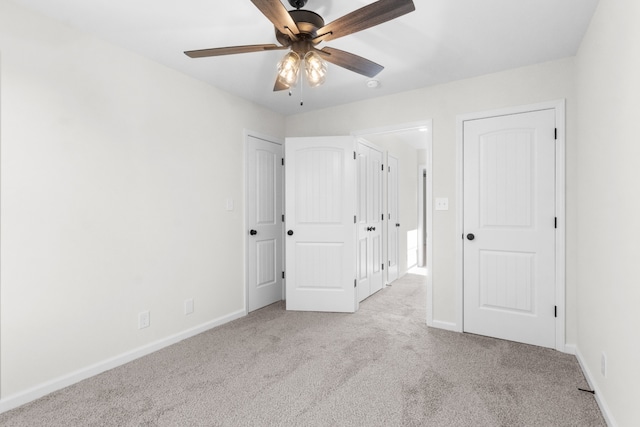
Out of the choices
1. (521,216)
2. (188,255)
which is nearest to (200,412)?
(188,255)

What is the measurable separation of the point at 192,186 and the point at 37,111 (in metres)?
1.20

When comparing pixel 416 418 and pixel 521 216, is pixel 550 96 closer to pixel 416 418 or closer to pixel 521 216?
pixel 521 216

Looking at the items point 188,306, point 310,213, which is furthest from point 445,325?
point 188,306

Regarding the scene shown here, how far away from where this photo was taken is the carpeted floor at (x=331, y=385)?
181 cm

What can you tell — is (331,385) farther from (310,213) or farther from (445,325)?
(310,213)

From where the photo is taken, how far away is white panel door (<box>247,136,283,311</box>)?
365cm

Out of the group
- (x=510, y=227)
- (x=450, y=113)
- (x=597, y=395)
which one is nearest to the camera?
(x=597, y=395)

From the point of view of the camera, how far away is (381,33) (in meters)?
2.27

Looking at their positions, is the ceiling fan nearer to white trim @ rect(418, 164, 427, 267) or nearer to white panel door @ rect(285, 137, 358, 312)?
white panel door @ rect(285, 137, 358, 312)

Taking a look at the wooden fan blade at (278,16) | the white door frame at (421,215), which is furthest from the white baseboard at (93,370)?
the white door frame at (421,215)

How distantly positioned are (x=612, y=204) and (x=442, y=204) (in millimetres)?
1492

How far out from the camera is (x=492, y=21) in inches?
83.6

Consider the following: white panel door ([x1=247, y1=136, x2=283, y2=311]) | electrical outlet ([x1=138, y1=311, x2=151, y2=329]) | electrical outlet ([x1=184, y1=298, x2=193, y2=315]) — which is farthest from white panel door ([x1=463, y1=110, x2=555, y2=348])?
electrical outlet ([x1=138, y1=311, x2=151, y2=329])

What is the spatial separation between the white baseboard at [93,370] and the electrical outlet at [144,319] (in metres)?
0.16
